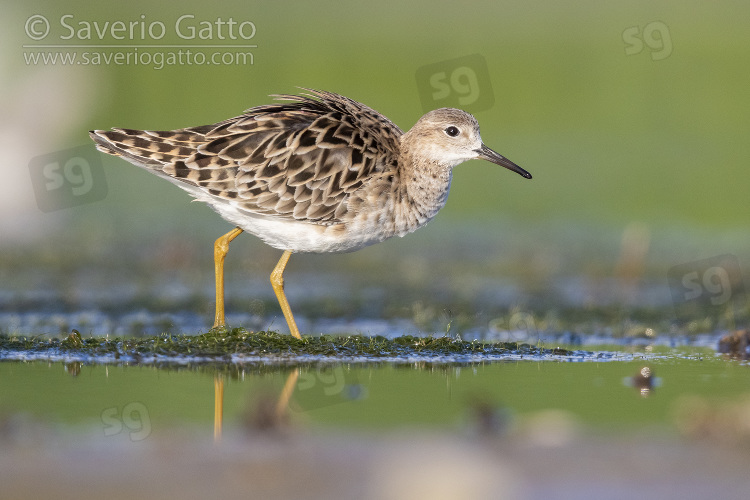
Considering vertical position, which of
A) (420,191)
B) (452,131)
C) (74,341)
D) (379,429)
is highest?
(452,131)

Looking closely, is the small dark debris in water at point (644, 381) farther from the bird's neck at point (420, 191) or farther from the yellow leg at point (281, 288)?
the yellow leg at point (281, 288)

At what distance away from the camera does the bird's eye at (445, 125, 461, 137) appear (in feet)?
38.3

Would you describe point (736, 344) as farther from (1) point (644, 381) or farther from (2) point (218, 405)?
(2) point (218, 405)

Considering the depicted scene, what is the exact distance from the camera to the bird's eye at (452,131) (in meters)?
11.7

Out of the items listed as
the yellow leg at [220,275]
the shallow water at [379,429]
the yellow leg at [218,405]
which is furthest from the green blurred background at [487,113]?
the yellow leg at [218,405]

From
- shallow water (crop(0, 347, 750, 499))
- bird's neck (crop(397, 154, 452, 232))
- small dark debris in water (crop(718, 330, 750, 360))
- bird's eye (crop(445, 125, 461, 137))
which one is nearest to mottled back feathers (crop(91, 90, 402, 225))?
bird's neck (crop(397, 154, 452, 232))

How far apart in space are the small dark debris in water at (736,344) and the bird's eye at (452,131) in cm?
339

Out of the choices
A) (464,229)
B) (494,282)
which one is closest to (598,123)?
(464,229)

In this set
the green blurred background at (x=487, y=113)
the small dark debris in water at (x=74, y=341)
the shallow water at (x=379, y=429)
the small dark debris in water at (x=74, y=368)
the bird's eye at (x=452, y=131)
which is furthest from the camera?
the green blurred background at (x=487, y=113)

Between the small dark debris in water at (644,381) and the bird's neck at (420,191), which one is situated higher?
the bird's neck at (420,191)

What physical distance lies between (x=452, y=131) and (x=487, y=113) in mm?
12828

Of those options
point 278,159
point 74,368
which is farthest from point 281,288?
point 74,368

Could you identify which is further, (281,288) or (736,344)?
(281,288)

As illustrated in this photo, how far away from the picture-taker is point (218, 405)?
864cm
